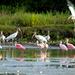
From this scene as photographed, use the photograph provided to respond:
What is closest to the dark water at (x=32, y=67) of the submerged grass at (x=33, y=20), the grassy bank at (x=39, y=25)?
the grassy bank at (x=39, y=25)

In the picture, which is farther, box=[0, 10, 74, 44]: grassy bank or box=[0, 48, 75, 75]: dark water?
box=[0, 10, 74, 44]: grassy bank

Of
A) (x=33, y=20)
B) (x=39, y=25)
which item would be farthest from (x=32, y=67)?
(x=33, y=20)

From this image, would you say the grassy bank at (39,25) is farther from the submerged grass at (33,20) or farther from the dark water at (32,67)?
the dark water at (32,67)

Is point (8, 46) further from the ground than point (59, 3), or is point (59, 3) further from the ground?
point (59, 3)

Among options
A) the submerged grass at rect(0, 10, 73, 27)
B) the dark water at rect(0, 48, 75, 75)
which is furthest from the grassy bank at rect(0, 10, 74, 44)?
the dark water at rect(0, 48, 75, 75)

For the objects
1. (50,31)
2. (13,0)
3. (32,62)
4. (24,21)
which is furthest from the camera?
(13,0)

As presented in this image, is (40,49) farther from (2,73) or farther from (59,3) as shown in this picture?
(59,3)

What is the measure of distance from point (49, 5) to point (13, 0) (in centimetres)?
331

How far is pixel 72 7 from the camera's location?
3419 cm

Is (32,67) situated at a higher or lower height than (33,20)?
lower

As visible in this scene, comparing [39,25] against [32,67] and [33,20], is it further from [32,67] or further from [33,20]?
[32,67]

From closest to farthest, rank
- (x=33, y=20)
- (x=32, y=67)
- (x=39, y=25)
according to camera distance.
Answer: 1. (x=32, y=67)
2. (x=39, y=25)
3. (x=33, y=20)

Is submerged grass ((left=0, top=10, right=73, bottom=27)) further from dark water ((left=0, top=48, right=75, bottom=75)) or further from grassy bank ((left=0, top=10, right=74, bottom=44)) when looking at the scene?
dark water ((left=0, top=48, right=75, bottom=75))

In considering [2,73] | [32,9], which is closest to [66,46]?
[2,73]
